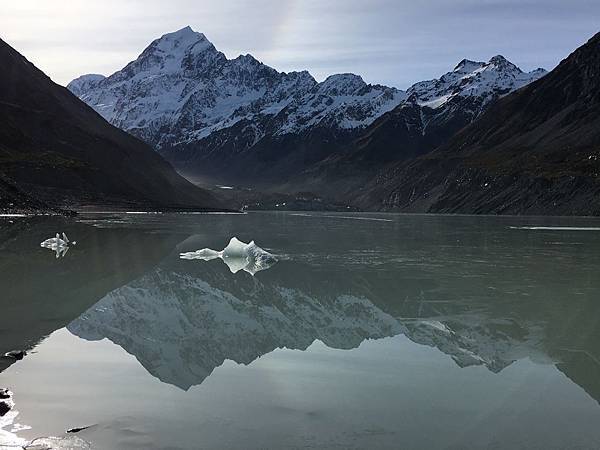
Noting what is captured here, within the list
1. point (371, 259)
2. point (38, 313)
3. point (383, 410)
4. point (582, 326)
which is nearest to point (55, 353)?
point (38, 313)

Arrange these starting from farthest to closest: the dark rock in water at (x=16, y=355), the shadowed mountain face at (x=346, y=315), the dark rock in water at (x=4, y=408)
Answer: the shadowed mountain face at (x=346, y=315)
the dark rock in water at (x=16, y=355)
the dark rock in water at (x=4, y=408)

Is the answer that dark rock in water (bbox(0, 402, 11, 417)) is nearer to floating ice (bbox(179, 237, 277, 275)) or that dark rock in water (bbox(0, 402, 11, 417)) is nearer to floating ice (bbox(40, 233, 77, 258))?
floating ice (bbox(179, 237, 277, 275))

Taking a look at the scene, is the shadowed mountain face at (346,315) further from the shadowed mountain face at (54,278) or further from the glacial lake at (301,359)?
the shadowed mountain face at (54,278)

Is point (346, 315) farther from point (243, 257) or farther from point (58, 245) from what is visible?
point (58, 245)

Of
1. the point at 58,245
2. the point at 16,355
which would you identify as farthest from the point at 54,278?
the point at 58,245

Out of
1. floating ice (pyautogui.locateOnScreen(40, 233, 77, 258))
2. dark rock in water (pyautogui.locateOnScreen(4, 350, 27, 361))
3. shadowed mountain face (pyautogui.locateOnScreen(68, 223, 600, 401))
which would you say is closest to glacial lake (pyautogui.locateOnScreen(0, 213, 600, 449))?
shadowed mountain face (pyautogui.locateOnScreen(68, 223, 600, 401))

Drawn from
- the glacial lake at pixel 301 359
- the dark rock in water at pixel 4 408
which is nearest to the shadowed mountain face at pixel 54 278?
the glacial lake at pixel 301 359
